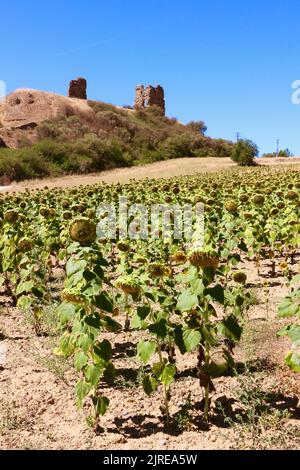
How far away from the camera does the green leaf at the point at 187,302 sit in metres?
3.47

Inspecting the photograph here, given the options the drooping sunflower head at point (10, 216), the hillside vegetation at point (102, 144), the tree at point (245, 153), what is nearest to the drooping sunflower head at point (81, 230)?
the drooping sunflower head at point (10, 216)

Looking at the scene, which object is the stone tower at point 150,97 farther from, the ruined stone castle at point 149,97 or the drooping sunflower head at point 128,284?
the drooping sunflower head at point 128,284

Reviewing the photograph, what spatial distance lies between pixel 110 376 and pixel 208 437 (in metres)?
0.91

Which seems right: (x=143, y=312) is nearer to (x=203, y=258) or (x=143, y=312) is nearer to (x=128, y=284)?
(x=128, y=284)

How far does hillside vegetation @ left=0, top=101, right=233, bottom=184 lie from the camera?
134 feet

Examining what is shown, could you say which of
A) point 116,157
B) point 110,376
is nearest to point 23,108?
point 116,157

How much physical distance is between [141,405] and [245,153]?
42.8m

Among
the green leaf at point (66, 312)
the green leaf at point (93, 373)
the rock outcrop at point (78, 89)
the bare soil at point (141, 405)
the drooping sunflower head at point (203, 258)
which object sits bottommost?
the bare soil at point (141, 405)

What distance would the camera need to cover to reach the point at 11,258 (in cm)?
723

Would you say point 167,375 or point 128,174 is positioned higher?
point 128,174

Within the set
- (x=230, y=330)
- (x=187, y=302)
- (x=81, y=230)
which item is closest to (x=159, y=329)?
(x=187, y=302)

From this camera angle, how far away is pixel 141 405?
14.0ft

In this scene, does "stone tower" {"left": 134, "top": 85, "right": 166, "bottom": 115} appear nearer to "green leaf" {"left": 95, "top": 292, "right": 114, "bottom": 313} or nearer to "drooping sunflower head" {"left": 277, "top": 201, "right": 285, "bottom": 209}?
"drooping sunflower head" {"left": 277, "top": 201, "right": 285, "bottom": 209}

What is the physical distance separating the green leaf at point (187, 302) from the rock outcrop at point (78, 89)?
79711mm
